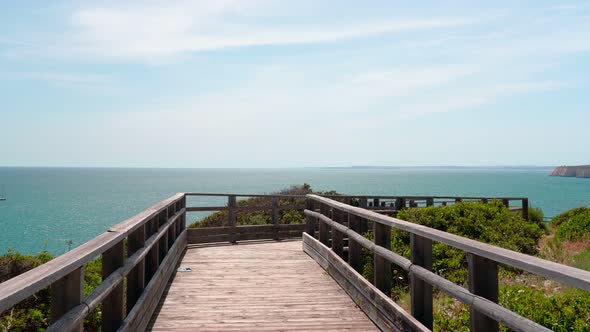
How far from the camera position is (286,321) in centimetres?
576

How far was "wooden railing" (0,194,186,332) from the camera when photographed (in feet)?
8.55

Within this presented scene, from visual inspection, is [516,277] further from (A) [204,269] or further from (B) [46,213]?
(B) [46,213]

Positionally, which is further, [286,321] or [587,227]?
[587,227]

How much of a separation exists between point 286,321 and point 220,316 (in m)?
0.78

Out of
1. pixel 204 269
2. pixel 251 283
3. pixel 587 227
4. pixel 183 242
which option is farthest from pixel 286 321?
pixel 587 227

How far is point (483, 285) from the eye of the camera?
131 inches

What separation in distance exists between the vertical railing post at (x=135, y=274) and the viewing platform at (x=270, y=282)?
0.01 meters

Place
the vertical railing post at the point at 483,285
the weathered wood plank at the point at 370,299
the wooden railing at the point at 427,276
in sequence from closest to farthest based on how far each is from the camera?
the wooden railing at the point at 427,276 < the vertical railing post at the point at 483,285 < the weathered wood plank at the point at 370,299

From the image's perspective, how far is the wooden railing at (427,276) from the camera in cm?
277

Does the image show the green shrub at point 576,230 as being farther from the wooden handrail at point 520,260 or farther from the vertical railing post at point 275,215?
the wooden handrail at point 520,260

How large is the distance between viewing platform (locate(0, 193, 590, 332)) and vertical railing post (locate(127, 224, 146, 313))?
0.01 m

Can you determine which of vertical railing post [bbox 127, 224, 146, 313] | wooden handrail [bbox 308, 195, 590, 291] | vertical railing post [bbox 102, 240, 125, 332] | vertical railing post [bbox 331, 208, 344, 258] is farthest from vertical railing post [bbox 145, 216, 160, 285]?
wooden handrail [bbox 308, 195, 590, 291]

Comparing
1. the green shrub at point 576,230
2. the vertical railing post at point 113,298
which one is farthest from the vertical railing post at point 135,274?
the green shrub at point 576,230

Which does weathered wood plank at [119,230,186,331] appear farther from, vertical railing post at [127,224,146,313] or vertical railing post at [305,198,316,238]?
vertical railing post at [305,198,316,238]
